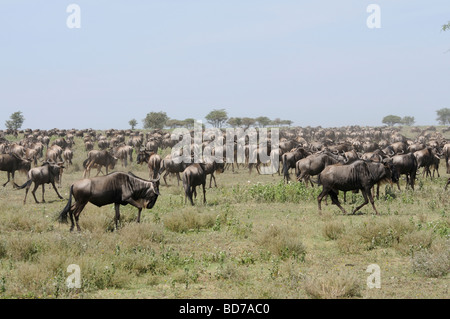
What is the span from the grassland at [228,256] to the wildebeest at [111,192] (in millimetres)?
578

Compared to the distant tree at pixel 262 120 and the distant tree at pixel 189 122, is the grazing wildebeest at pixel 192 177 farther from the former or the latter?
the distant tree at pixel 262 120

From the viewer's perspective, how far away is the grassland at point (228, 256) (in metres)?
7.66

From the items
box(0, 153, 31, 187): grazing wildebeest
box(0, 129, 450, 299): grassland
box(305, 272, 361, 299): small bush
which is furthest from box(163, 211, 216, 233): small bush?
box(0, 153, 31, 187): grazing wildebeest

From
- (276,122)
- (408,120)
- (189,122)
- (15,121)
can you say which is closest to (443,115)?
(408,120)

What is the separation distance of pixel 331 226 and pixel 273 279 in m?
3.75

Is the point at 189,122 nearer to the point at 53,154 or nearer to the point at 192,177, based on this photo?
the point at 53,154

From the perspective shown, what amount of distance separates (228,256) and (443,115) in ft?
473

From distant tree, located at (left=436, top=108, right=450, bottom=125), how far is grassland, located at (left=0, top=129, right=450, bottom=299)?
136 meters

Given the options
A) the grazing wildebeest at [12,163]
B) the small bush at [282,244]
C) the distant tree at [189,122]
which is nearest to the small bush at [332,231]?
the small bush at [282,244]

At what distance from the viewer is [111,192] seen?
11.6 metres

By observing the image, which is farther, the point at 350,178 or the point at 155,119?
the point at 155,119
